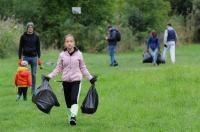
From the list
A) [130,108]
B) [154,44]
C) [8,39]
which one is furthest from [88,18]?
[130,108]

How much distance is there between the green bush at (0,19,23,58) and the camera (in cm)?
3409

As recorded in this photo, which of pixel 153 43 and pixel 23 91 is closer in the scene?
pixel 23 91

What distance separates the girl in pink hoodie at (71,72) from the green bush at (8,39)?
22.0 m

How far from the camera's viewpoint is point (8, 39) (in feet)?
113

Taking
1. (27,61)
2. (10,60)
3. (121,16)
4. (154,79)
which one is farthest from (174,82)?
(121,16)

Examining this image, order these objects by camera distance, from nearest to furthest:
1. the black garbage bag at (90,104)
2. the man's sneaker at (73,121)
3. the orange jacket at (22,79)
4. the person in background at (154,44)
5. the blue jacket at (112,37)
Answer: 1. the black garbage bag at (90,104)
2. the man's sneaker at (73,121)
3. the orange jacket at (22,79)
4. the person in background at (154,44)
5. the blue jacket at (112,37)

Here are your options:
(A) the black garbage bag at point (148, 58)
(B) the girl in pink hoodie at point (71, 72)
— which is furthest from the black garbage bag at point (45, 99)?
(A) the black garbage bag at point (148, 58)

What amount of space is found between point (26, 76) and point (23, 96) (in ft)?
2.33

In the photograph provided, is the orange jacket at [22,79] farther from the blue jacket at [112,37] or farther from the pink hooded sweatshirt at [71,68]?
the blue jacket at [112,37]

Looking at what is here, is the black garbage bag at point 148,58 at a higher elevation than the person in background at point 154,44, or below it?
below

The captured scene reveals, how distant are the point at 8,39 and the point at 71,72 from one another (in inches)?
903

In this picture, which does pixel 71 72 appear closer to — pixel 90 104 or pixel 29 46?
pixel 90 104

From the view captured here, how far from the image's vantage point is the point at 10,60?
1259 inches

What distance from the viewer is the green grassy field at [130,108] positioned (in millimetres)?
12047
